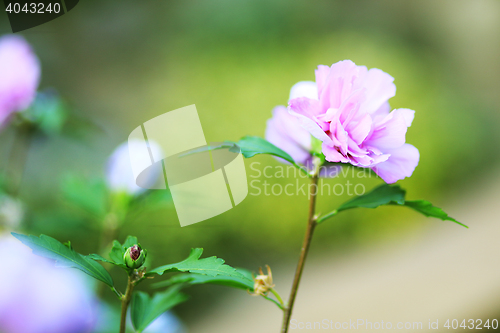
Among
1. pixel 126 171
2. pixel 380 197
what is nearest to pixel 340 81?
pixel 380 197

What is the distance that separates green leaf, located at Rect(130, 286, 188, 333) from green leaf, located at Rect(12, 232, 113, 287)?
10 centimetres

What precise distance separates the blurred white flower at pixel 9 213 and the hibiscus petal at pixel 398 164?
22.1 inches

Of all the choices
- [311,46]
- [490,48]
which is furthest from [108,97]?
[490,48]

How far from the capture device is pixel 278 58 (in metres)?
2.11

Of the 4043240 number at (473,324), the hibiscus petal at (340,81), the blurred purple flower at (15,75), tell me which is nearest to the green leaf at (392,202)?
the hibiscus petal at (340,81)

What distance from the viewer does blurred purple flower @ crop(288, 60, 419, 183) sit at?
0.33m

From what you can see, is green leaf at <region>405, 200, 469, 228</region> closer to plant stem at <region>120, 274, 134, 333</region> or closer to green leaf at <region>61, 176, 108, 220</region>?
plant stem at <region>120, 274, 134, 333</region>

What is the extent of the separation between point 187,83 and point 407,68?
4.15 ft

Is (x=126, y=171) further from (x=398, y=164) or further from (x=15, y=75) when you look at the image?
(x=398, y=164)

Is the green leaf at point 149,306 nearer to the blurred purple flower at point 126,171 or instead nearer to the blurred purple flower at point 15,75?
the blurred purple flower at point 126,171

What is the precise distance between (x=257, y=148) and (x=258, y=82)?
165 centimetres

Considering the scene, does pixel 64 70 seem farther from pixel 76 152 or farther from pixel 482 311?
pixel 482 311

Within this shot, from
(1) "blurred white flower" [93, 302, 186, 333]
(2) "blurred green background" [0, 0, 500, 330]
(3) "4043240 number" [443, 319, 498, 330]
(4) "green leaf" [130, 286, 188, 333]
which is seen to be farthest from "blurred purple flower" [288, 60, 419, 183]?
(2) "blurred green background" [0, 0, 500, 330]

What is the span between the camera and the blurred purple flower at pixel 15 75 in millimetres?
557
